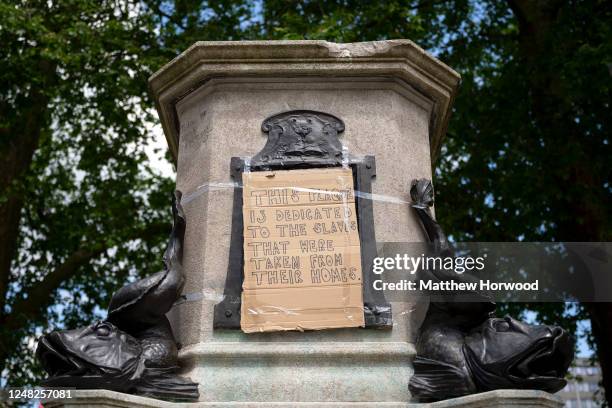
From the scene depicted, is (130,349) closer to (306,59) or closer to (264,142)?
(264,142)

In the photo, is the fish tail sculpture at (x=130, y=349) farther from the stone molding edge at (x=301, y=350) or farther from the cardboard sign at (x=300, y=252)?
the cardboard sign at (x=300, y=252)

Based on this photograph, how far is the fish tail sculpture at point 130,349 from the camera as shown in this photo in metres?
4.02

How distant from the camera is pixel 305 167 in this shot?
190 inches

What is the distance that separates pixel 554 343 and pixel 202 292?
1.82m

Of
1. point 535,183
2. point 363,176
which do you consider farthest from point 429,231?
point 535,183

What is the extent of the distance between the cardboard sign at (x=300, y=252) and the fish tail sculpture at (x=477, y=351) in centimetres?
40

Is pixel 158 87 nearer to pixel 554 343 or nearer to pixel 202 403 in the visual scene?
pixel 202 403

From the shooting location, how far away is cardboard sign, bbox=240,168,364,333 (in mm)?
4465

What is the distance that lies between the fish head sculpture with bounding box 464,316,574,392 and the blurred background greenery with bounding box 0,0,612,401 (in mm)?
6794

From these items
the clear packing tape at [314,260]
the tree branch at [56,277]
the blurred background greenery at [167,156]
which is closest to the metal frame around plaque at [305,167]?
the clear packing tape at [314,260]

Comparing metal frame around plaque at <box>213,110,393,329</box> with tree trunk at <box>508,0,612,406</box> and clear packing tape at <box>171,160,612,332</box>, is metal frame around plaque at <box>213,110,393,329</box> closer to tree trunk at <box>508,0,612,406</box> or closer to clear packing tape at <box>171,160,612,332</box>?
clear packing tape at <box>171,160,612,332</box>

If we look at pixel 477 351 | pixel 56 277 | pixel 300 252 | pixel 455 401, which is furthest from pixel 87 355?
pixel 56 277

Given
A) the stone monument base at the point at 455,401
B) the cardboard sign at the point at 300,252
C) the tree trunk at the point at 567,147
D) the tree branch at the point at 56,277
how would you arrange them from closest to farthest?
the stone monument base at the point at 455,401 → the cardboard sign at the point at 300,252 → the tree trunk at the point at 567,147 → the tree branch at the point at 56,277

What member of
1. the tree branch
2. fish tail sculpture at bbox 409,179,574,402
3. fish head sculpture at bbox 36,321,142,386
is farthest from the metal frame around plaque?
the tree branch
